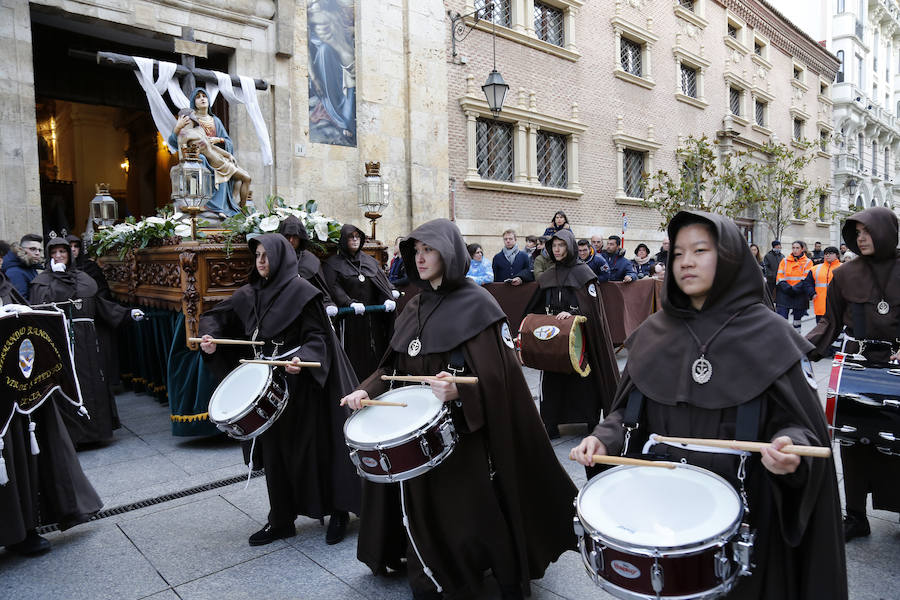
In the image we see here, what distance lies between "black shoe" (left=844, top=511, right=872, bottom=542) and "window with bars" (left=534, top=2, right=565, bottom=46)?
47.9ft

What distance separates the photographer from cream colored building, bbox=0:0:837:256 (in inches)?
402

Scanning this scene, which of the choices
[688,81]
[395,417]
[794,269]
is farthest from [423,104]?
[688,81]

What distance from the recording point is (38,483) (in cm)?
405

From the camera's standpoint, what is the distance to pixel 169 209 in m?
8.09

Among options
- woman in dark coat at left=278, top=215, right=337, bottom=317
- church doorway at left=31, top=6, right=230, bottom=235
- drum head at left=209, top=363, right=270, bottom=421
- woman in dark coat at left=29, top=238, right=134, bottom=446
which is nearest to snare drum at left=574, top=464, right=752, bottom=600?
drum head at left=209, top=363, right=270, bottom=421

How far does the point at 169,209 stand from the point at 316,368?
5.17 metres

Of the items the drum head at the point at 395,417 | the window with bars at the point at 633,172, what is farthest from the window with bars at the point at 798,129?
the drum head at the point at 395,417

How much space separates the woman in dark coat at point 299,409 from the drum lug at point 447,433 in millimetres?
1350

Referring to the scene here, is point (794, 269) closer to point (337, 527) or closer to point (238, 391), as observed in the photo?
point (337, 527)

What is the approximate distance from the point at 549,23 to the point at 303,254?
12.9 metres

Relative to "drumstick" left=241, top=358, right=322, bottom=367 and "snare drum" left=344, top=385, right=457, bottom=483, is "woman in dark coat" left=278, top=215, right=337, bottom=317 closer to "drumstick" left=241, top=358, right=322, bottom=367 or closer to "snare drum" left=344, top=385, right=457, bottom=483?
"drumstick" left=241, top=358, right=322, bottom=367

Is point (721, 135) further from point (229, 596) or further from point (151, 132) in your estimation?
point (229, 596)

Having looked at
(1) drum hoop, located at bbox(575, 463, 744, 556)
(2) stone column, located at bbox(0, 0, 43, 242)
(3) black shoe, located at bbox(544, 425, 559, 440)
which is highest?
(2) stone column, located at bbox(0, 0, 43, 242)

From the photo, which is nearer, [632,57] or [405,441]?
[405,441]
